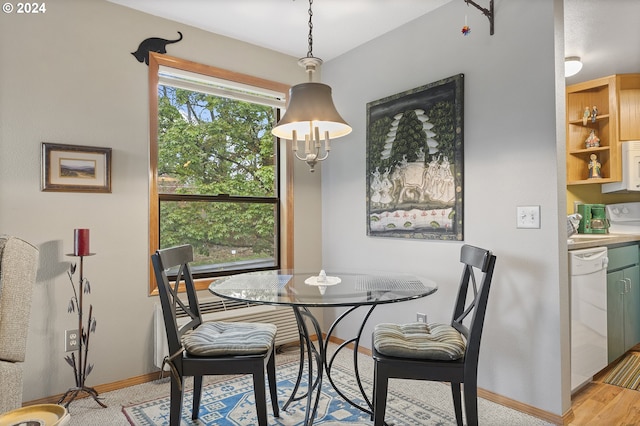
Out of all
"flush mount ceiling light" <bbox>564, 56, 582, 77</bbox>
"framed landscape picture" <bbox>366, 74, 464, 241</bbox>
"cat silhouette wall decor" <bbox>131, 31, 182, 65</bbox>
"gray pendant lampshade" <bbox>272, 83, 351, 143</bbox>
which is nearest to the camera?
"gray pendant lampshade" <bbox>272, 83, 351, 143</bbox>

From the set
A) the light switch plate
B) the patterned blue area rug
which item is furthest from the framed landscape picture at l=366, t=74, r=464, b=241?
the patterned blue area rug

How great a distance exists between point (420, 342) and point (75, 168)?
2.26m

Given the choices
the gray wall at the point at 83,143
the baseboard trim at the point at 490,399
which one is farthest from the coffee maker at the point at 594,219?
the gray wall at the point at 83,143

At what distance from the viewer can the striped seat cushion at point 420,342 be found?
179 centimetres

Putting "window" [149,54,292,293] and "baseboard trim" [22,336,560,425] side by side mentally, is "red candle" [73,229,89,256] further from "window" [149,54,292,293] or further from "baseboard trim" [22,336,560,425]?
A: "baseboard trim" [22,336,560,425]

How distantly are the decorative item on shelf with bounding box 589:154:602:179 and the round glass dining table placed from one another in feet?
8.84

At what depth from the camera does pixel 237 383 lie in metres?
2.71

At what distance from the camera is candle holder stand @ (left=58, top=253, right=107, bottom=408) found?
2.40 metres

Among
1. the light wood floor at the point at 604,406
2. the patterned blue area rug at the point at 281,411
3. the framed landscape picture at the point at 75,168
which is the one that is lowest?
the light wood floor at the point at 604,406

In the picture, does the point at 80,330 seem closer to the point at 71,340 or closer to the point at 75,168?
the point at 71,340

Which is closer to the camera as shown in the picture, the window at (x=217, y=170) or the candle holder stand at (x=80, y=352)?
the candle holder stand at (x=80, y=352)

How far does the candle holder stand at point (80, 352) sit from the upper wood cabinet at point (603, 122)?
4136 mm

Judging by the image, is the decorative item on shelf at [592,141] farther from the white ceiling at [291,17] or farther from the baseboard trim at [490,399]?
the baseboard trim at [490,399]

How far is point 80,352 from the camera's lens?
7.82ft
